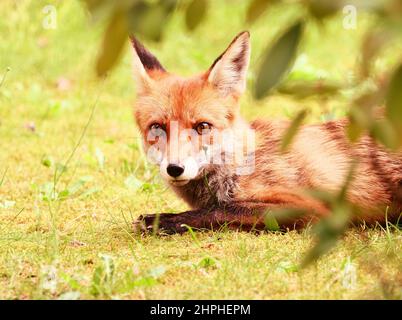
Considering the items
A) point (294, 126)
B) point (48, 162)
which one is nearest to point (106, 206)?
point (48, 162)

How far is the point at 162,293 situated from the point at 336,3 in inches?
75.5

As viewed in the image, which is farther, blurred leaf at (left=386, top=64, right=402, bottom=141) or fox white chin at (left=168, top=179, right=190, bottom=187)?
fox white chin at (left=168, top=179, right=190, bottom=187)

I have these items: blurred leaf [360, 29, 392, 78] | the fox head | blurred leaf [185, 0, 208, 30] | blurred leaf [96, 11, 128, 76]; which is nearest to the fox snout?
the fox head

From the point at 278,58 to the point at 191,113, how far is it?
8.47 feet

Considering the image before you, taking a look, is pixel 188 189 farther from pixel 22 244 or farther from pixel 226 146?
pixel 22 244

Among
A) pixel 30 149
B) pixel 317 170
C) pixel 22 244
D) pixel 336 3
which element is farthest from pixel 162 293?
pixel 30 149

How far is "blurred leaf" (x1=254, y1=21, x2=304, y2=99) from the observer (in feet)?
5.55

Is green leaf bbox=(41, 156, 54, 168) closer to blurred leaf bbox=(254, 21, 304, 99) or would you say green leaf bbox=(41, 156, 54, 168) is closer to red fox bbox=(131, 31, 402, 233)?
red fox bbox=(131, 31, 402, 233)

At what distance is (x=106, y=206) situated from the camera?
4.84 metres

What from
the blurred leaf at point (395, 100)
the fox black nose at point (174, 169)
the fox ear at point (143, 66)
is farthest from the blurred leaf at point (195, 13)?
the fox ear at point (143, 66)

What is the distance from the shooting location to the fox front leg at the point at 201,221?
4203 millimetres

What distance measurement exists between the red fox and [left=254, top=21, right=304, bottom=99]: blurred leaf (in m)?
2.42

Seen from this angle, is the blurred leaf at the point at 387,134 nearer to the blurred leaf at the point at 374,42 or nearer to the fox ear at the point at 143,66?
the blurred leaf at the point at 374,42

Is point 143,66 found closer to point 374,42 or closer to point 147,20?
point 147,20
